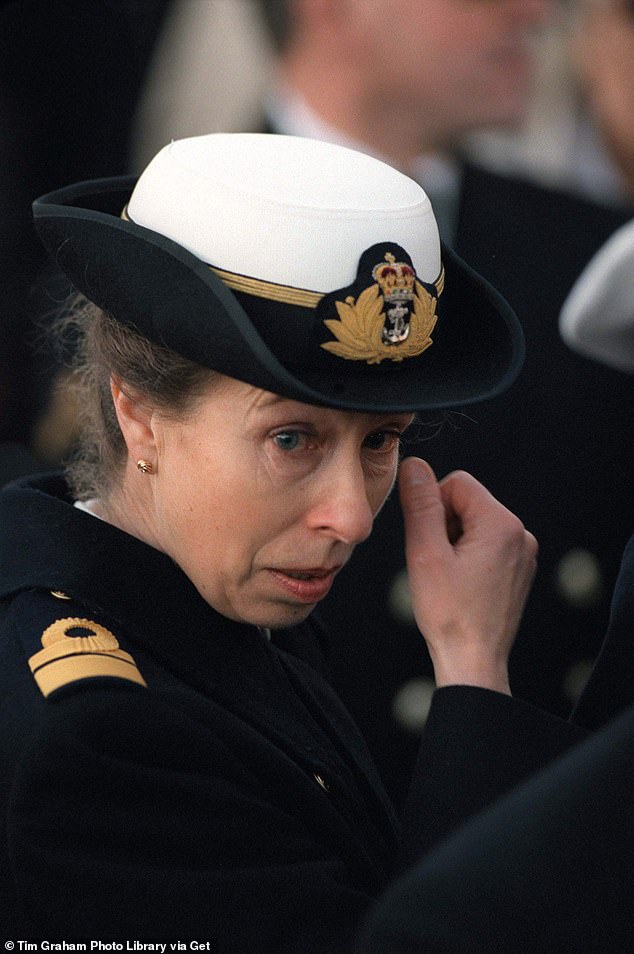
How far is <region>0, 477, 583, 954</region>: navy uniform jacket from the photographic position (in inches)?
64.3

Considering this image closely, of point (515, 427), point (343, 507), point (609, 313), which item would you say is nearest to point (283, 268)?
point (343, 507)

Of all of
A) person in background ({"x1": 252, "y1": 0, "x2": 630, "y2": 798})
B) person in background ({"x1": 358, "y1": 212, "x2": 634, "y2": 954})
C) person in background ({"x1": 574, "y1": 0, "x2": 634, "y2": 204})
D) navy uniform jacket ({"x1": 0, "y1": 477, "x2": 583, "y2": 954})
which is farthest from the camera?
person in background ({"x1": 574, "y1": 0, "x2": 634, "y2": 204})

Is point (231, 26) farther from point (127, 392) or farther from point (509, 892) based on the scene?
point (509, 892)

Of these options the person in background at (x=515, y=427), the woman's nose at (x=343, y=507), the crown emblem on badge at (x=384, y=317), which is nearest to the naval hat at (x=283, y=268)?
the crown emblem on badge at (x=384, y=317)

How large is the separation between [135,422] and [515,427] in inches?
51.7

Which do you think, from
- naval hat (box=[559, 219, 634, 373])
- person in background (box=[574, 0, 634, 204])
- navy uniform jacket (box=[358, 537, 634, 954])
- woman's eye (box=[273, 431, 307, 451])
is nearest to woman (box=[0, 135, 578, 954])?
woman's eye (box=[273, 431, 307, 451])

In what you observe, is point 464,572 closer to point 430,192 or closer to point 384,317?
point 384,317

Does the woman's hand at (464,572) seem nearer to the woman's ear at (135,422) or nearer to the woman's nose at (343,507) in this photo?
the woman's nose at (343,507)

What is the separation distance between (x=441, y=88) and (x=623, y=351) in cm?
254

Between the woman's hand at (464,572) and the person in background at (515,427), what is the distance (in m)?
0.39

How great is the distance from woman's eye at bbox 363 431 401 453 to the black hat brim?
0.33 ft

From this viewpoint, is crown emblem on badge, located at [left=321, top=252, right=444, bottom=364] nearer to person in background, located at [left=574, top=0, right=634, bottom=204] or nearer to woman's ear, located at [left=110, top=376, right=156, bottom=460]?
woman's ear, located at [left=110, top=376, right=156, bottom=460]

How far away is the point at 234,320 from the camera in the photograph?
1.67 m

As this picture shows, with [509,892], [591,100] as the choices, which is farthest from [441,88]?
[509,892]
